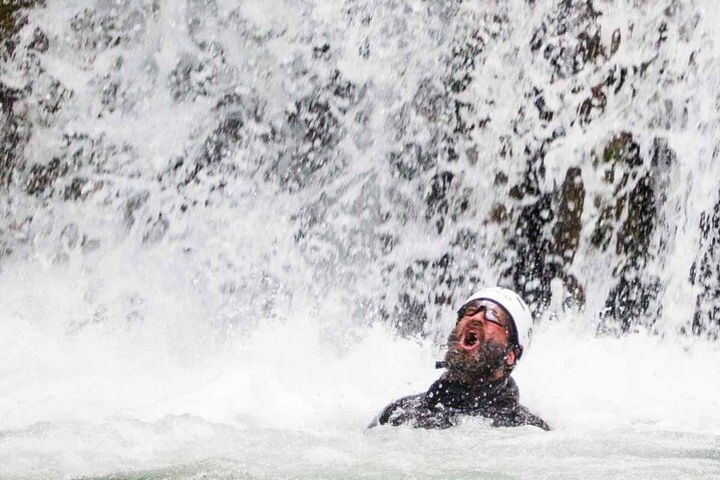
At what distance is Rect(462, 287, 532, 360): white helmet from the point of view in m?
5.31

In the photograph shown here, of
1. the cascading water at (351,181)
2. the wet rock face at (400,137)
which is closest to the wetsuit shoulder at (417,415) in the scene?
the cascading water at (351,181)

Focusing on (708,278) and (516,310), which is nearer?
(516,310)

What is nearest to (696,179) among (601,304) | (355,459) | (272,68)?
(601,304)

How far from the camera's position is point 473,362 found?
5047 millimetres

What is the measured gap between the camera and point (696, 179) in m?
8.31

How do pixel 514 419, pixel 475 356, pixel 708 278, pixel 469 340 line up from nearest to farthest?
pixel 514 419 < pixel 475 356 < pixel 469 340 < pixel 708 278

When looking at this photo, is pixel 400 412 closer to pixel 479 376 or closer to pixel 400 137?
pixel 479 376

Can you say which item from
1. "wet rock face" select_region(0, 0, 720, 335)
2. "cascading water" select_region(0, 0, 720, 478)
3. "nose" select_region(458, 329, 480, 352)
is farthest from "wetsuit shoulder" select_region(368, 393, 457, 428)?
"wet rock face" select_region(0, 0, 720, 335)

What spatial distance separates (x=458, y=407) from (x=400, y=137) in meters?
4.29

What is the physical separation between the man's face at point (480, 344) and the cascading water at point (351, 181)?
2.08 m

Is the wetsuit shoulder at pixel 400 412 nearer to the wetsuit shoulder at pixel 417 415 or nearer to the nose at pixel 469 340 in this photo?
the wetsuit shoulder at pixel 417 415

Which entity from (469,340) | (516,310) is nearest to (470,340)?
(469,340)

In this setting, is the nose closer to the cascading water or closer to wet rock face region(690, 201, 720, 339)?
the cascading water

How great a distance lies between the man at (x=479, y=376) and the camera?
486 cm
